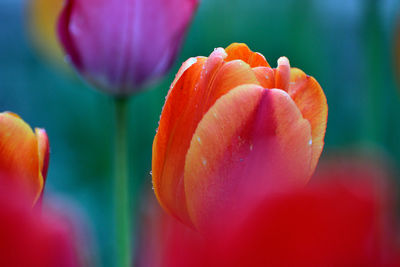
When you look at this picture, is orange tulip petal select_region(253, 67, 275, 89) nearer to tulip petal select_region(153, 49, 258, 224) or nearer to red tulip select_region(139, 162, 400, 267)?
tulip petal select_region(153, 49, 258, 224)

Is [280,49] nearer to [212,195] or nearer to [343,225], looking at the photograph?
[212,195]

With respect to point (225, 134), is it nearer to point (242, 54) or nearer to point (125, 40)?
point (242, 54)

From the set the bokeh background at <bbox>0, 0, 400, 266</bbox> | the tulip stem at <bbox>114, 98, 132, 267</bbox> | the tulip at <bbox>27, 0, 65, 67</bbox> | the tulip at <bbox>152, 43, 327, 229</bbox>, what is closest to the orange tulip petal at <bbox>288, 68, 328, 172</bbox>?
the tulip at <bbox>152, 43, 327, 229</bbox>

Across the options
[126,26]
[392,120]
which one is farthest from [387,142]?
[126,26]

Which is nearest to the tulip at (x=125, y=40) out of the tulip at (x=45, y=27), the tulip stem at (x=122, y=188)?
the tulip stem at (x=122, y=188)

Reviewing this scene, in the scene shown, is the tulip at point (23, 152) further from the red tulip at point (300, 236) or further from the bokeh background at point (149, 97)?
the bokeh background at point (149, 97)
